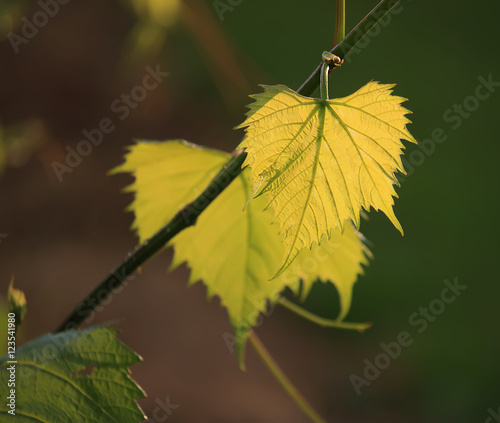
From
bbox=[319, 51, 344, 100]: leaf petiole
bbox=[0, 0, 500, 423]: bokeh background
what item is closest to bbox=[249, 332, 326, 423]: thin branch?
bbox=[319, 51, 344, 100]: leaf petiole

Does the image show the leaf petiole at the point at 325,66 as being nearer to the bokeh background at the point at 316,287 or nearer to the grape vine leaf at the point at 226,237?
the grape vine leaf at the point at 226,237

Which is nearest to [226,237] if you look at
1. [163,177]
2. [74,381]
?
[163,177]

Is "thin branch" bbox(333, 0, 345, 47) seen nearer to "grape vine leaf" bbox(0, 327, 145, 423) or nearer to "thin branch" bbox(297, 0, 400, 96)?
"thin branch" bbox(297, 0, 400, 96)

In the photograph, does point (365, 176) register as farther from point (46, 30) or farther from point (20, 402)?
point (46, 30)

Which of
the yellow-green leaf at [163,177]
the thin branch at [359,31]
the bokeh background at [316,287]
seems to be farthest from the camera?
the bokeh background at [316,287]

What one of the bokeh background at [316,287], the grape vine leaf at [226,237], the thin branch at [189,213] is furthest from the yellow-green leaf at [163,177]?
the bokeh background at [316,287]

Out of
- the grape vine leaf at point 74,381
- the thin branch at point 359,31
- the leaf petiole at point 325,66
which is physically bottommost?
the grape vine leaf at point 74,381

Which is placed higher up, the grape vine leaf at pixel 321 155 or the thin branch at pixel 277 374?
the grape vine leaf at pixel 321 155
